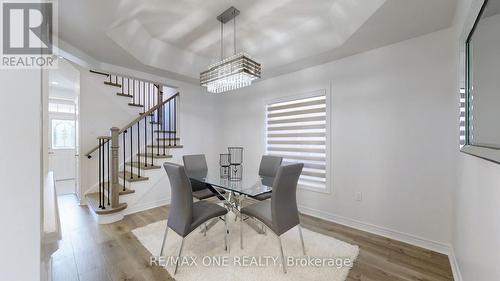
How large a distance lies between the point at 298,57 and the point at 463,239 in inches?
104

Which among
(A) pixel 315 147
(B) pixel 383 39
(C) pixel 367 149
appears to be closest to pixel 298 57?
(B) pixel 383 39

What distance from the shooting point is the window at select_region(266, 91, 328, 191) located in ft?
10.3

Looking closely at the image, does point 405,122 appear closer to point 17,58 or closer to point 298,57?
point 298,57

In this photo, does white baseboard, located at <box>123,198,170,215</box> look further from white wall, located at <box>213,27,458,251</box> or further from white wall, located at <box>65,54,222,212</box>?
white wall, located at <box>213,27,458,251</box>

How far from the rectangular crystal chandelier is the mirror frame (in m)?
1.73

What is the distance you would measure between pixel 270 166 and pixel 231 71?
1524mm

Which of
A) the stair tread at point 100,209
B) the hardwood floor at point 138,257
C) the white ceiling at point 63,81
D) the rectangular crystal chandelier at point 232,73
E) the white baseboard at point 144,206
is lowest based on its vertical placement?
the hardwood floor at point 138,257

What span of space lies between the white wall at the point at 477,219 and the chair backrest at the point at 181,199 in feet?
6.41

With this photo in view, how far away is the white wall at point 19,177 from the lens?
45 cm

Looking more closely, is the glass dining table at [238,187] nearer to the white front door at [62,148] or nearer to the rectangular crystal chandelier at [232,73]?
the rectangular crystal chandelier at [232,73]

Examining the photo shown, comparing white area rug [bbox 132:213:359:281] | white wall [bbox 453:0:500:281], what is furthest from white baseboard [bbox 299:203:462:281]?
white area rug [bbox 132:213:359:281]

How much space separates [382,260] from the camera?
201 centimetres

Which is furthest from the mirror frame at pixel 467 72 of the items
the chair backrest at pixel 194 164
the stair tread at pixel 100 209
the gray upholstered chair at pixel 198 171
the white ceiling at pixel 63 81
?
the white ceiling at pixel 63 81

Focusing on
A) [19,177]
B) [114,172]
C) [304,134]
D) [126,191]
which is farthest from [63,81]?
[19,177]
